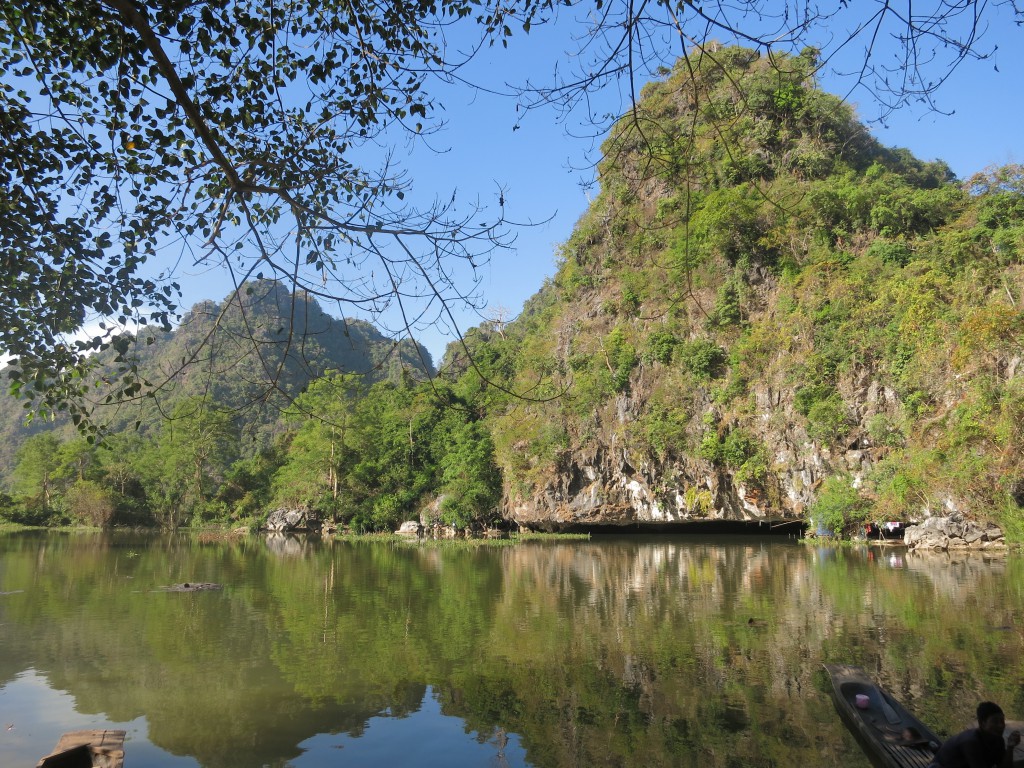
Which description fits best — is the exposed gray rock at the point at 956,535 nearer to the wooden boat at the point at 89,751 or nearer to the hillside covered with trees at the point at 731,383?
the hillside covered with trees at the point at 731,383

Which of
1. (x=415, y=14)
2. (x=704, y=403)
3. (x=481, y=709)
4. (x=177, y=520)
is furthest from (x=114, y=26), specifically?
(x=177, y=520)

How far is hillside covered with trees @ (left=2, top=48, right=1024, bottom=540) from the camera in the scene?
19031 millimetres

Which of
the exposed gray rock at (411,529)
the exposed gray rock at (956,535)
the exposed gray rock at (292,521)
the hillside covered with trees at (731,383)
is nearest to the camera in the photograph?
the exposed gray rock at (956,535)

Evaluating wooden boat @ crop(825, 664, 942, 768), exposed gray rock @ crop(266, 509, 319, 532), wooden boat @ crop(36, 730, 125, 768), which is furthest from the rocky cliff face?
exposed gray rock @ crop(266, 509, 319, 532)

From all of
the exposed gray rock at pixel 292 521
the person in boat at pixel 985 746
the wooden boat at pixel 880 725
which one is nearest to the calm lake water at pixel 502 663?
the wooden boat at pixel 880 725

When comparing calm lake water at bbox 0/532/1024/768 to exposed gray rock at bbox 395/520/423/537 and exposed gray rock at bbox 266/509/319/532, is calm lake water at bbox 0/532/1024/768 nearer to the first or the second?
exposed gray rock at bbox 395/520/423/537

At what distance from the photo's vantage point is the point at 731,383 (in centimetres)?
2472

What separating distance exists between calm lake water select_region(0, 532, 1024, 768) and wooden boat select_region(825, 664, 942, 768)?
19cm

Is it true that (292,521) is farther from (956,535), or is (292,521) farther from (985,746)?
(985,746)

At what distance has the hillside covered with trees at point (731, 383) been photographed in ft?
62.4

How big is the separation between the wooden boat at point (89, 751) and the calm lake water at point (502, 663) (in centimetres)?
54

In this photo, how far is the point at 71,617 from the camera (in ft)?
36.2

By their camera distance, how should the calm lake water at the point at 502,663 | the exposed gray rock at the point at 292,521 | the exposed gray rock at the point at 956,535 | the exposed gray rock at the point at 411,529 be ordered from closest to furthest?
1. the calm lake water at the point at 502,663
2. the exposed gray rock at the point at 956,535
3. the exposed gray rock at the point at 411,529
4. the exposed gray rock at the point at 292,521

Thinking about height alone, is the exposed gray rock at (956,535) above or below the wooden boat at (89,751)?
above
